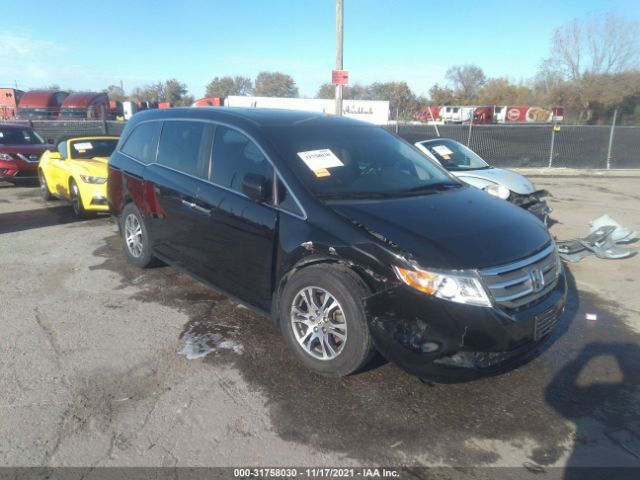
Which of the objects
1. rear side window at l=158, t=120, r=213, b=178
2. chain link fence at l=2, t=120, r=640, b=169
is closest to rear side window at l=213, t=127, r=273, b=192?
rear side window at l=158, t=120, r=213, b=178

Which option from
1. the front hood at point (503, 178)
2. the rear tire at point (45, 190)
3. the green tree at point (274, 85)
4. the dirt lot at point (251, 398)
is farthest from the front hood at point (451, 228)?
the green tree at point (274, 85)

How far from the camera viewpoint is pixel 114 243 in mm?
6934

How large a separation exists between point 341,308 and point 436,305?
616mm

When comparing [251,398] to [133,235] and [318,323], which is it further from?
[133,235]

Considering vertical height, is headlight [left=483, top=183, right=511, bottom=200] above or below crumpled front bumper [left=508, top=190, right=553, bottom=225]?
above

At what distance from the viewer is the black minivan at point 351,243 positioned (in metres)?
2.94

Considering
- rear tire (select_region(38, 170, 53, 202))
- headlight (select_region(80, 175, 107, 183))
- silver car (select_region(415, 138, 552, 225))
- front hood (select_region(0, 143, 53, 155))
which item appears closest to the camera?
silver car (select_region(415, 138, 552, 225))

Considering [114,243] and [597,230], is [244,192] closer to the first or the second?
[114,243]

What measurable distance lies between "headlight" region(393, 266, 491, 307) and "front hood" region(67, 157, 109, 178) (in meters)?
6.53

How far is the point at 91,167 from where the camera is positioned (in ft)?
26.6

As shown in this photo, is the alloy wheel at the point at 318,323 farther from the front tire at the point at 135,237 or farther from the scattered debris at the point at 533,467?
the front tire at the point at 135,237

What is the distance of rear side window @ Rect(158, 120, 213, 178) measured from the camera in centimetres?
440

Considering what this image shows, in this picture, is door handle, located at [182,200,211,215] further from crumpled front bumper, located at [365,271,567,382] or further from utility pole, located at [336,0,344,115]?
utility pole, located at [336,0,344,115]

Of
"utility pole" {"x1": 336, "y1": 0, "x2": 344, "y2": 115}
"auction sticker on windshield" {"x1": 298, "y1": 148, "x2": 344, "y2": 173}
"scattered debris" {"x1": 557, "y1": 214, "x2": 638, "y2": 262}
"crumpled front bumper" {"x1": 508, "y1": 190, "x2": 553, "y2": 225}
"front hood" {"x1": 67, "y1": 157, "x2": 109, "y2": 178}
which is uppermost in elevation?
"utility pole" {"x1": 336, "y1": 0, "x2": 344, "y2": 115}
